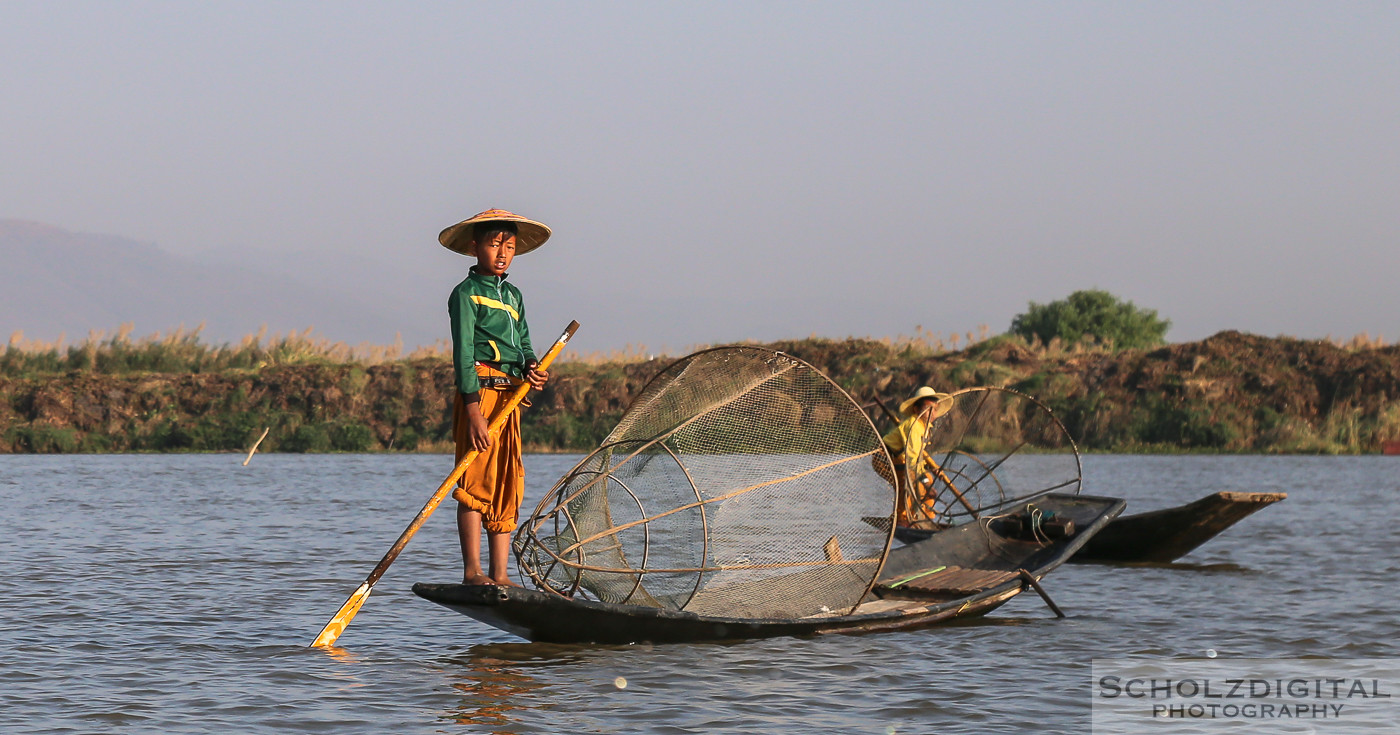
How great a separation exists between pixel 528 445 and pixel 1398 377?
19795 millimetres

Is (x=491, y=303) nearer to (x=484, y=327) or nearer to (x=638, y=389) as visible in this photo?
(x=484, y=327)

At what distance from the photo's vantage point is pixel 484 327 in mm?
6383

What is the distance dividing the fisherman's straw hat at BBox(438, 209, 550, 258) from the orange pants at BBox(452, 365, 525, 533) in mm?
610

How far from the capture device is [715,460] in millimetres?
8273

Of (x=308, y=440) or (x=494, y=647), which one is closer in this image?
(x=494, y=647)

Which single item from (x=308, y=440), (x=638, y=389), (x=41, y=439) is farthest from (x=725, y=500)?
(x=41, y=439)

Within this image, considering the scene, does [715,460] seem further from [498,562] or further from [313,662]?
[313,662]

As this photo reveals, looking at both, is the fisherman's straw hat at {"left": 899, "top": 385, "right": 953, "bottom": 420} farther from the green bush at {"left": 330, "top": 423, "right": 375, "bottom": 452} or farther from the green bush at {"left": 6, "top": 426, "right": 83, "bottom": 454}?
the green bush at {"left": 6, "top": 426, "right": 83, "bottom": 454}

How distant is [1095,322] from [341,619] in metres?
47.1

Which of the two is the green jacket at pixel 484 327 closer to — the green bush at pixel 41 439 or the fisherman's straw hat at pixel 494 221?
the fisherman's straw hat at pixel 494 221

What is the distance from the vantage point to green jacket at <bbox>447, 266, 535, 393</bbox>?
6.25m

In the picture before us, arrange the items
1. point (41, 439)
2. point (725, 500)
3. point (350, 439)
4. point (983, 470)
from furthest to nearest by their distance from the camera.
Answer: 1. point (350, 439)
2. point (41, 439)
3. point (983, 470)
4. point (725, 500)

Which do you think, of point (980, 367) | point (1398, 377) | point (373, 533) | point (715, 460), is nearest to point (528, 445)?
point (980, 367)

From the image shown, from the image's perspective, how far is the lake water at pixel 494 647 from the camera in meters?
5.40
